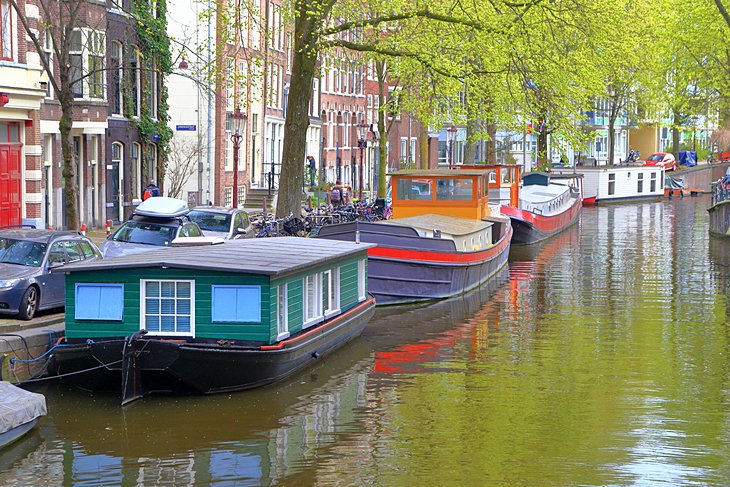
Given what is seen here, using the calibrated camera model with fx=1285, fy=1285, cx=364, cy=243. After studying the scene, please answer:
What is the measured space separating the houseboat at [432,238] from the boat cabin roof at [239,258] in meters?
4.56

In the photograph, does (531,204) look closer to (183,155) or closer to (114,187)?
(183,155)

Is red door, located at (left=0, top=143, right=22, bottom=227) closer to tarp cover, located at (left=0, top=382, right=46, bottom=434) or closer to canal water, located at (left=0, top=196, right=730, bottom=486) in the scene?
canal water, located at (left=0, top=196, right=730, bottom=486)

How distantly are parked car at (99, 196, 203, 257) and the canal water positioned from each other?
15.1 feet

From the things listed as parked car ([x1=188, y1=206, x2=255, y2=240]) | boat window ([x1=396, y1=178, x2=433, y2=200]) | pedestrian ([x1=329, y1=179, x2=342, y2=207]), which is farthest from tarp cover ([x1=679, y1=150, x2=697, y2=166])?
parked car ([x1=188, y1=206, x2=255, y2=240])

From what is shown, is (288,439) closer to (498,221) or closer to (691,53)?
(498,221)

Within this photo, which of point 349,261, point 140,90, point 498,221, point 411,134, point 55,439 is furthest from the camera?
point 411,134

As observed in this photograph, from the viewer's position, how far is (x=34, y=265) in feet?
69.1

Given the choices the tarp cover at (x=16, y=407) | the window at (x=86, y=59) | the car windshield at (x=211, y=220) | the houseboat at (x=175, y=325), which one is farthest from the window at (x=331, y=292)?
the window at (x=86, y=59)

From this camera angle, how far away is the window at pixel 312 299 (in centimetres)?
2118

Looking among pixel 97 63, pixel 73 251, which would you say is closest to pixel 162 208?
pixel 73 251

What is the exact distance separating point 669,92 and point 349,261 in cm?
5695

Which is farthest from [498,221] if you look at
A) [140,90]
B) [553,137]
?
[140,90]

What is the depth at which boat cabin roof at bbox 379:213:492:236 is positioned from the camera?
101 feet

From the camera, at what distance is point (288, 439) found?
16984 mm
